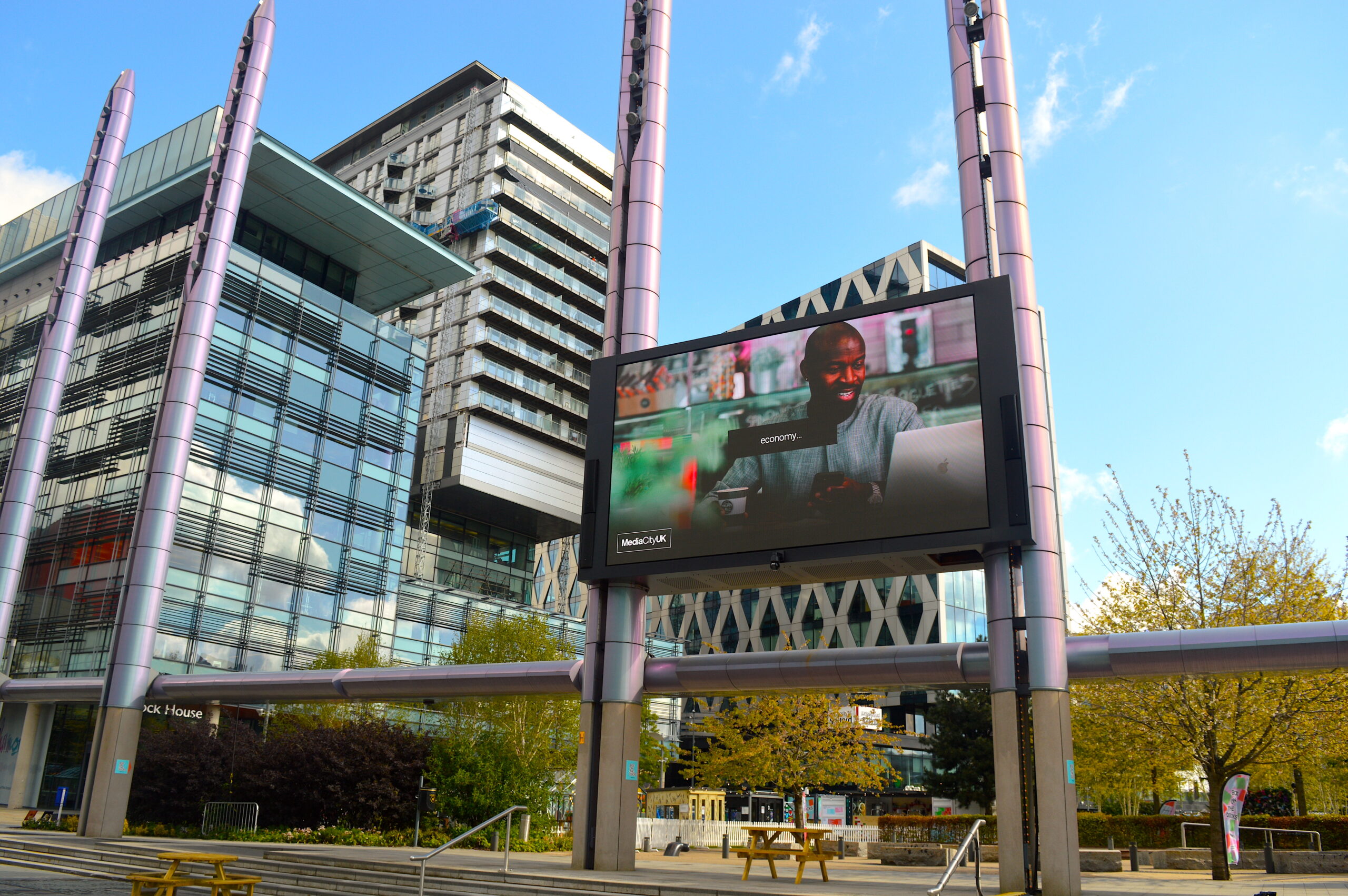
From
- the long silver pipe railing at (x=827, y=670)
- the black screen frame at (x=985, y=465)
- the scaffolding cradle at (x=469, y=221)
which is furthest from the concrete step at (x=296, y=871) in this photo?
the scaffolding cradle at (x=469, y=221)

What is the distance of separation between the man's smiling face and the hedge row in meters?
16.6

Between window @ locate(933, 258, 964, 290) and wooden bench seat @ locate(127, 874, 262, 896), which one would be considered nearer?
wooden bench seat @ locate(127, 874, 262, 896)

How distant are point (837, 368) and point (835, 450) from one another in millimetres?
1792

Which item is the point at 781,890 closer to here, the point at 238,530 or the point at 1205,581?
the point at 1205,581

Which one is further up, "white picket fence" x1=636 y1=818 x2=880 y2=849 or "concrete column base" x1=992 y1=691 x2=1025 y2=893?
"concrete column base" x1=992 y1=691 x2=1025 y2=893

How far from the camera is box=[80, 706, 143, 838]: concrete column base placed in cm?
2598

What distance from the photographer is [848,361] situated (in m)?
19.3

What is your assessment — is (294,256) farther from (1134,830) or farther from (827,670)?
(1134,830)

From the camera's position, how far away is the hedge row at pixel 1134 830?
29.9 meters

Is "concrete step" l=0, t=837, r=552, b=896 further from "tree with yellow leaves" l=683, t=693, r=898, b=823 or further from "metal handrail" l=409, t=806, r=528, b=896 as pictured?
"tree with yellow leaves" l=683, t=693, r=898, b=823

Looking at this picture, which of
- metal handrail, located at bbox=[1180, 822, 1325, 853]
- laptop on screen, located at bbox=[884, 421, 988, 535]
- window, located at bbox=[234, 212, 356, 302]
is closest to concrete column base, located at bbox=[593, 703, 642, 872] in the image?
laptop on screen, located at bbox=[884, 421, 988, 535]

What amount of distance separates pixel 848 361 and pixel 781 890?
31.8 feet

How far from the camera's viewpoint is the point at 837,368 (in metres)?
19.4

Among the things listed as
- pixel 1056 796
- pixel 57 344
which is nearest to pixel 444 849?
pixel 1056 796
